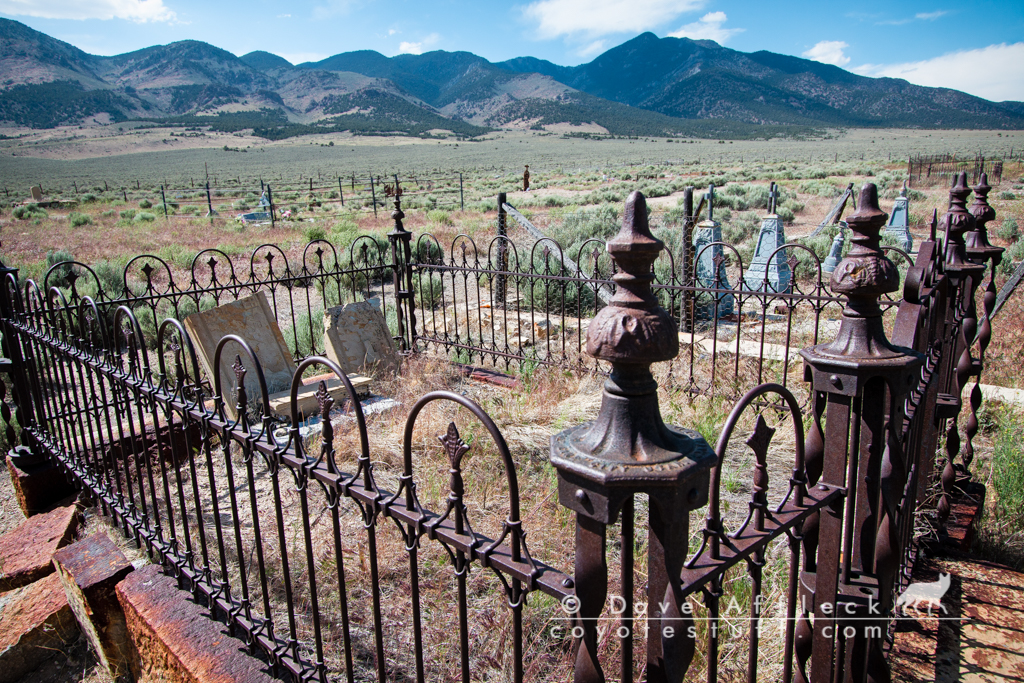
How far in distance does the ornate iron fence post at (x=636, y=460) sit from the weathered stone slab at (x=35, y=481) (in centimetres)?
423

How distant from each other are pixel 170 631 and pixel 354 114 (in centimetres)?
17264

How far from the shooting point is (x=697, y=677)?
7.40 ft

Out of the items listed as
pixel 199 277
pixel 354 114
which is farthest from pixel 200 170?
pixel 354 114

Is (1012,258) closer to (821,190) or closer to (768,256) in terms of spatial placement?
(768,256)

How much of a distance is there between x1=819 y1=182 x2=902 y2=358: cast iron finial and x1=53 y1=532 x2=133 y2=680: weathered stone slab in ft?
10.2

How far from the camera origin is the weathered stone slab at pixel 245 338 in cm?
543

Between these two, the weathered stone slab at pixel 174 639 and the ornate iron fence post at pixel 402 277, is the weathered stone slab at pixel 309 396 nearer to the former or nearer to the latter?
the ornate iron fence post at pixel 402 277

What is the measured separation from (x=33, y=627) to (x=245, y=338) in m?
3.09

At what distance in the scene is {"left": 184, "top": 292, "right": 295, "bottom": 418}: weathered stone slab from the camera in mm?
5434

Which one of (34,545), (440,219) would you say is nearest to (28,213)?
(440,219)

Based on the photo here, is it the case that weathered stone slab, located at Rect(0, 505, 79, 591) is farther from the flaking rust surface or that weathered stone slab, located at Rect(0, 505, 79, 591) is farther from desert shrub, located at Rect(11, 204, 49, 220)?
desert shrub, located at Rect(11, 204, 49, 220)

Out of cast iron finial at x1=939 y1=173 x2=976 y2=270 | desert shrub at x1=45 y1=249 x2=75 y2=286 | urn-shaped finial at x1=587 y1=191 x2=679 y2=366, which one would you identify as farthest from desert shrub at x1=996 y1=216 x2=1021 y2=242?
desert shrub at x1=45 y1=249 x2=75 y2=286

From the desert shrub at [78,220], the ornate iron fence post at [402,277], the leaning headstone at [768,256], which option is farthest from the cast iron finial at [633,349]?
the desert shrub at [78,220]

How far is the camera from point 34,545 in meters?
3.53
